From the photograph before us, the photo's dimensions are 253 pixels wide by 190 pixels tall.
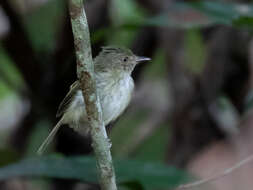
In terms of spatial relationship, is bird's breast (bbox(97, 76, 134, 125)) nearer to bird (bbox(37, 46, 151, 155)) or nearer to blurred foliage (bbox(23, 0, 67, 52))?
bird (bbox(37, 46, 151, 155))

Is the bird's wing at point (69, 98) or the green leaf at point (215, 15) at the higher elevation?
the green leaf at point (215, 15)

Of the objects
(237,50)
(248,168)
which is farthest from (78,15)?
(237,50)

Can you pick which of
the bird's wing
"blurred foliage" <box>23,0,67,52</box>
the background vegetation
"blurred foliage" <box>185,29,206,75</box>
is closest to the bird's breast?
the bird's wing

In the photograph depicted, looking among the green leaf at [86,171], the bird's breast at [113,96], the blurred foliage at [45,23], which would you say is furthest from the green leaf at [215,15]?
the blurred foliage at [45,23]

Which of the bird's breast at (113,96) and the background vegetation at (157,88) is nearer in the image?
the bird's breast at (113,96)

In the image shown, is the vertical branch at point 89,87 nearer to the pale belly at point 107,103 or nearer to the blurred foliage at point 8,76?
the pale belly at point 107,103

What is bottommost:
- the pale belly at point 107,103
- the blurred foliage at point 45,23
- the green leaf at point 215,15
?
the pale belly at point 107,103
